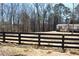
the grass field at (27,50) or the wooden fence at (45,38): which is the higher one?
the wooden fence at (45,38)

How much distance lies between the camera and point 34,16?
3037 millimetres

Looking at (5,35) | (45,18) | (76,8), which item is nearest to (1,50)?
(5,35)

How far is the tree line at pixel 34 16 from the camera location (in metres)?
2.99

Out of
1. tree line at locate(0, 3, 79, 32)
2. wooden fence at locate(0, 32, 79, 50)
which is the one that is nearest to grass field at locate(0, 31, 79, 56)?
wooden fence at locate(0, 32, 79, 50)

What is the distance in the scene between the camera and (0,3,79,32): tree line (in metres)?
2.99

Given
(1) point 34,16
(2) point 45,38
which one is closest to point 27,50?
(2) point 45,38

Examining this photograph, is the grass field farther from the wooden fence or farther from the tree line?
the tree line

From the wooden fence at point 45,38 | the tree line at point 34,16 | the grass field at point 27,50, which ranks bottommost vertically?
the grass field at point 27,50

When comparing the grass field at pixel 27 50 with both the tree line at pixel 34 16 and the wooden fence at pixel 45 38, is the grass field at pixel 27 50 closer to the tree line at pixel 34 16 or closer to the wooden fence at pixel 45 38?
the wooden fence at pixel 45 38

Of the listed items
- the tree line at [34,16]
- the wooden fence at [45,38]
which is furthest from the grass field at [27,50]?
the tree line at [34,16]

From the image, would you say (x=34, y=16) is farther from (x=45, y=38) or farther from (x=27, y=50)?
(x=27, y=50)

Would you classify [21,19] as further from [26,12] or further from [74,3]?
[74,3]

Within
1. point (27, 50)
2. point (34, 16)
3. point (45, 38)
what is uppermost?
point (34, 16)

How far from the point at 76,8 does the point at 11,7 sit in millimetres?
1079
